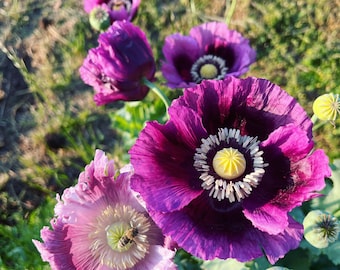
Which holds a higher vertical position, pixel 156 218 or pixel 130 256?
pixel 156 218

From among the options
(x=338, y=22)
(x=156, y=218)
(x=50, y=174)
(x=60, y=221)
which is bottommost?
(x=50, y=174)

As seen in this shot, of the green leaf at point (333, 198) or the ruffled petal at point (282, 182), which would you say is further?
the green leaf at point (333, 198)

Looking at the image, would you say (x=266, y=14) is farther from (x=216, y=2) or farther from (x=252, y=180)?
(x=252, y=180)

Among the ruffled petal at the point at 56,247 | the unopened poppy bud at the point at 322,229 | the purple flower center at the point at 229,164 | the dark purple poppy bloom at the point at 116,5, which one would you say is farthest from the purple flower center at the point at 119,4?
the unopened poppy bud at the point at 322,229

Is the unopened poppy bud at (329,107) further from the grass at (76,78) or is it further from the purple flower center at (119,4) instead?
the purple flower center at (119,4)

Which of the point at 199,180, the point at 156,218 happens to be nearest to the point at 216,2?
the point at 199,180

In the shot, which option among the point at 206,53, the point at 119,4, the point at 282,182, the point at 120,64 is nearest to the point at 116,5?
the point at 119,4

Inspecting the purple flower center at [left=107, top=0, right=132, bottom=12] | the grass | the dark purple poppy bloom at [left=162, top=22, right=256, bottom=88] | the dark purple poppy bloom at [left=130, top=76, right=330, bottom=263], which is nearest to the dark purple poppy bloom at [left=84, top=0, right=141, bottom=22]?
the purple flower center at [left=107, top=0, right=132, bottom=12]
